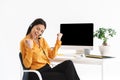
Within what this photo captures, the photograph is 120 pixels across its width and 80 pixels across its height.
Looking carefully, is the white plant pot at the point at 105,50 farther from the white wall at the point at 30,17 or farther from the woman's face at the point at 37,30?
the woman's face at the point at 37,30

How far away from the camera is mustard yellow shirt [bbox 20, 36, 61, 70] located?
280 centimetres

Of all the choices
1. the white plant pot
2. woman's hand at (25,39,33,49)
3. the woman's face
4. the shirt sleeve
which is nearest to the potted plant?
the white plant pot

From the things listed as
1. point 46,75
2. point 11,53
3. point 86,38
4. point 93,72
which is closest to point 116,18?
point 86,38

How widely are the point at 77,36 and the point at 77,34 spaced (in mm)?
28

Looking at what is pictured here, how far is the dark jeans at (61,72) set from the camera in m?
2.86

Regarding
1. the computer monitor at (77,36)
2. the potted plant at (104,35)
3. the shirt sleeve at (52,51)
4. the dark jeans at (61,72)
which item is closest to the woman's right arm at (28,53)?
the dark jeans at (61,72)

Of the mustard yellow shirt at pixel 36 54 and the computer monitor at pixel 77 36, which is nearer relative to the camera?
the mustard yellow shirt at pixel 36 54

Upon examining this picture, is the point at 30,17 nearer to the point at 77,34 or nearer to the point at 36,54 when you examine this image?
the point at 77,34

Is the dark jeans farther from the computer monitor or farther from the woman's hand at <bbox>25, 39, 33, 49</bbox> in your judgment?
the computer monitor

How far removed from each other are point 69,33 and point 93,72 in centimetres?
89

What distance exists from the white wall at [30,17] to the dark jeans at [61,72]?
1.08 m

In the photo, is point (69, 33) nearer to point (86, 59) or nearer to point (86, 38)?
point (86, 38)

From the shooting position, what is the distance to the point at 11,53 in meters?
4.25

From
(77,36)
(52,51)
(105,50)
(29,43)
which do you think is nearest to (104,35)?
(105,50)
